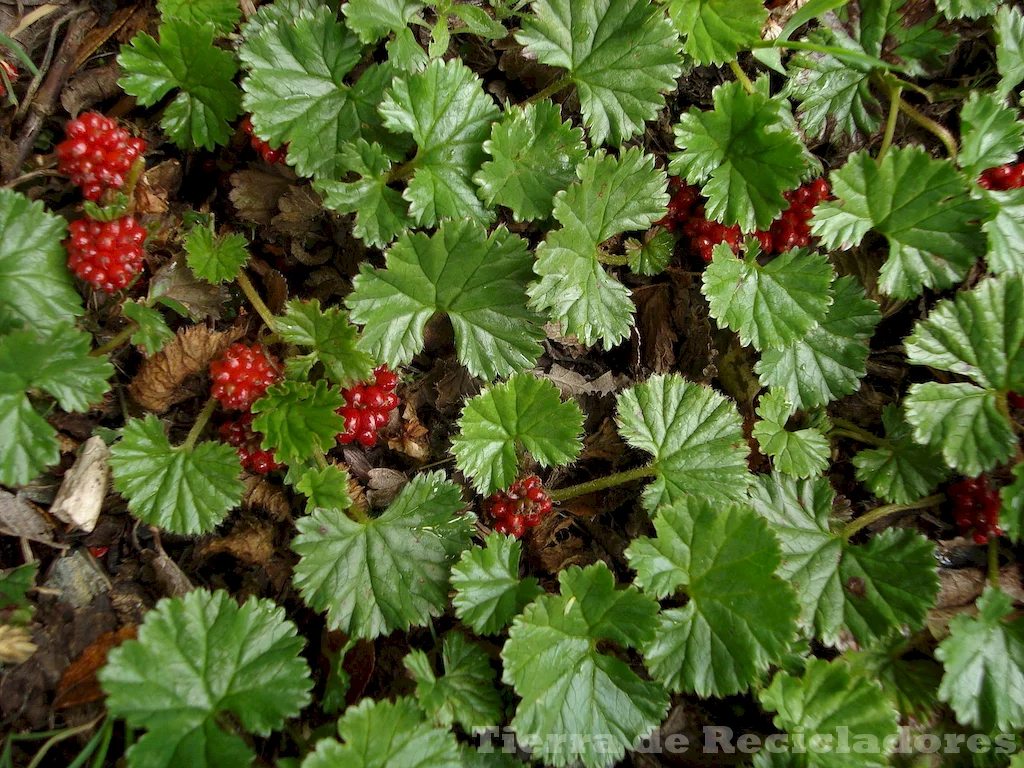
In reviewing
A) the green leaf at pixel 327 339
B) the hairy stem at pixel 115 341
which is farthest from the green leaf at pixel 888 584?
the hairy stem at pixel 115 341

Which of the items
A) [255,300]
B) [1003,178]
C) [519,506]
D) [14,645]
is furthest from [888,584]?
[14,645]

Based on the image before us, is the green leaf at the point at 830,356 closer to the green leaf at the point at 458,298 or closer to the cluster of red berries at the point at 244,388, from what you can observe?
the green leaf at the point at 458,298

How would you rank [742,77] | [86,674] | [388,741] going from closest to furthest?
[388,741] → [86,674] → [742,77]

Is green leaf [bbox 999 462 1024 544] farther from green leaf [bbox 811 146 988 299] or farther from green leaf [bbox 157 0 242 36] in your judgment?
green leaf [bbox 157 0 242 36]

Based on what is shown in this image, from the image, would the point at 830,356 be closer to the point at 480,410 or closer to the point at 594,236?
the point at 594,236

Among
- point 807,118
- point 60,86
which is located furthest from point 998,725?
point 60,86

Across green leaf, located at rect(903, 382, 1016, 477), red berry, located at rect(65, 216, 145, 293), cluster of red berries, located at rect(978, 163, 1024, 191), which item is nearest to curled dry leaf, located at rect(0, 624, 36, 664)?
red berry, located at rect(65, 216, 145, 293)
